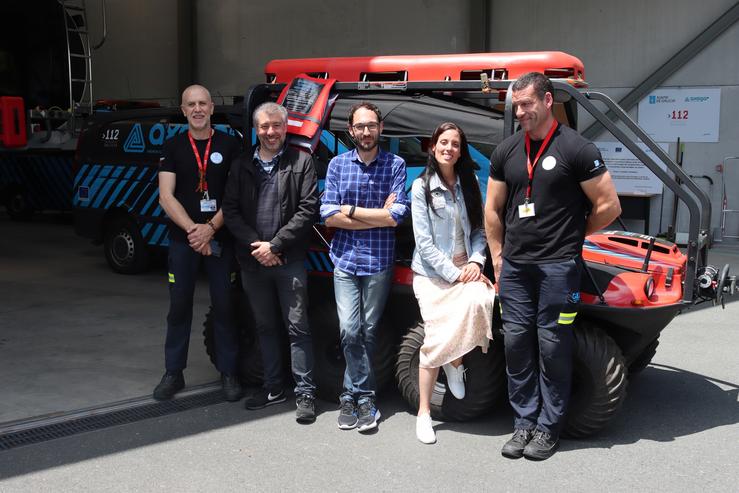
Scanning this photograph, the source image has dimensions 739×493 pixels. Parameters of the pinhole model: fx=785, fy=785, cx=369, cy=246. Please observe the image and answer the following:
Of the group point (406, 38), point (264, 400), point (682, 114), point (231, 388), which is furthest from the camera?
point (406, 38)

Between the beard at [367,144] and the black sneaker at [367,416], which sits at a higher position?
the beard at [367,144]

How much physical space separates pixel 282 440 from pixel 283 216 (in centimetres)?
127

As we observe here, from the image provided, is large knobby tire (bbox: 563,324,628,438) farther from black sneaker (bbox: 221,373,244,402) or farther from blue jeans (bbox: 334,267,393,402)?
black sneaker (bbox: 221,373,244,402)

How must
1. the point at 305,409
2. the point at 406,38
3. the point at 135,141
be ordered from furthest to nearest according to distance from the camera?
the point at 406,38 → the point at 135,141 → the point at 305,409

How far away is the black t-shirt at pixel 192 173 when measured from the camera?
4.75 m

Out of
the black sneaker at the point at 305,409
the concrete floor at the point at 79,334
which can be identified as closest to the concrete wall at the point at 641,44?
the concrete floor at the point at 79,334

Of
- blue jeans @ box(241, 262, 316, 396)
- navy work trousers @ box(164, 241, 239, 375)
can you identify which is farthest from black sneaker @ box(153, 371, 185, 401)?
blue jeans @ box(241, 262, 316, 396)

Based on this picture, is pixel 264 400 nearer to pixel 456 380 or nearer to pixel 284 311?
pixel 284 311

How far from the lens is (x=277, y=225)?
4578 millimetres

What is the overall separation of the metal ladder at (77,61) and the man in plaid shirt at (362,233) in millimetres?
9610

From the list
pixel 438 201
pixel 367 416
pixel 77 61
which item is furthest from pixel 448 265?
pixel 77 61

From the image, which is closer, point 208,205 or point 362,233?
point 362,233

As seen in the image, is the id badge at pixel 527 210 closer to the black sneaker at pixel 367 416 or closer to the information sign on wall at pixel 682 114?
the black sneaker at pixel 367 416

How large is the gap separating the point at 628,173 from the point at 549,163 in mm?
10159
